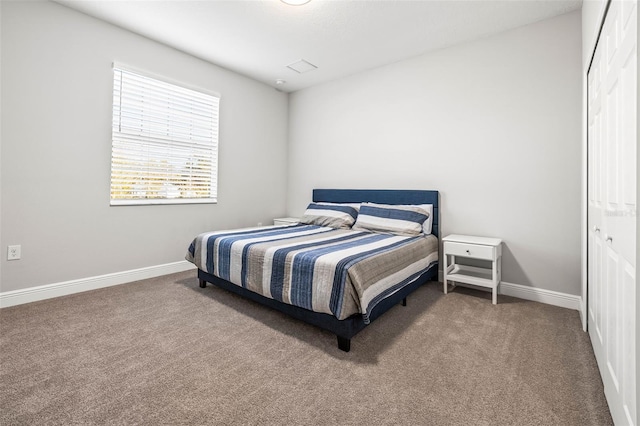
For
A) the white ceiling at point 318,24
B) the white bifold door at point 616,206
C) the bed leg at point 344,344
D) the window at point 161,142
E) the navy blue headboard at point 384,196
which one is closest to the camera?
the white bifold door at point 616,206

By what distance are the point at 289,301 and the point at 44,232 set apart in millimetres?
2366

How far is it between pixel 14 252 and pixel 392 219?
11.4 feet

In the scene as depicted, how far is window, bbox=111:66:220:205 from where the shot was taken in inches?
122

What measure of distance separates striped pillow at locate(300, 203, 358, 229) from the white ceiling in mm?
1824

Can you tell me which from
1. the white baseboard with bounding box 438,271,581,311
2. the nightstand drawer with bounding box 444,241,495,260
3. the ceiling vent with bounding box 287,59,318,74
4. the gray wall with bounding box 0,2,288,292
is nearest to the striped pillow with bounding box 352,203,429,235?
the nightstand drawer with bounding box 444,241,495,260

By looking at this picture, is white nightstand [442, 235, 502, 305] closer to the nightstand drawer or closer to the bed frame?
the nightstand drawer

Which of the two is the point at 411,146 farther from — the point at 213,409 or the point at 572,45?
the point at 213,409

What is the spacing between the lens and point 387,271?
218cm

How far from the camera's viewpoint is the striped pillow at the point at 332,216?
3.58 m

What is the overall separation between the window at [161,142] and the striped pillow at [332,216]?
1337mm

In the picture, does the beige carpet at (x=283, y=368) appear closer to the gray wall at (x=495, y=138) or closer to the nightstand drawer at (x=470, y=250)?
the nightstand drawer at (x=470, y=250)

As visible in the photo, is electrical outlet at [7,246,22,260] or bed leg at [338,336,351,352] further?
electrical outlet at [7,246,22,260]

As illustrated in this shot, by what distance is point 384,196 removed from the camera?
145 inches

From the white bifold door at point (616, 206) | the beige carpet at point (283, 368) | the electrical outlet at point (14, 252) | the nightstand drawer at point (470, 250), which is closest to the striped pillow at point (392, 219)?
the nightstand drawer at point (470, 250)
